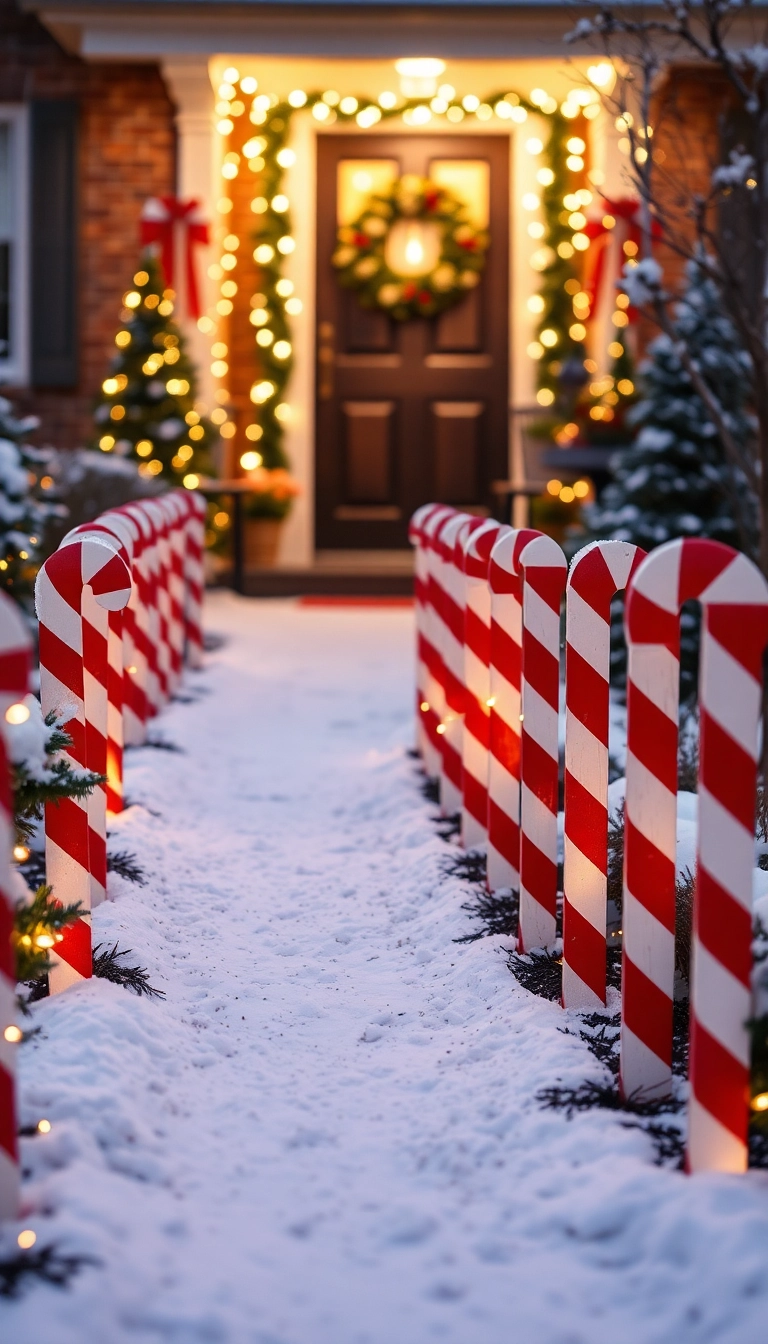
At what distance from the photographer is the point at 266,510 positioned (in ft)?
38.7

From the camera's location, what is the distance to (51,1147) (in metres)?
2.76

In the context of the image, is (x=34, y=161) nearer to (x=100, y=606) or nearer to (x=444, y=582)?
(x=444, y=582)

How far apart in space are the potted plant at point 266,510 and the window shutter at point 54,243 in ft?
5.04

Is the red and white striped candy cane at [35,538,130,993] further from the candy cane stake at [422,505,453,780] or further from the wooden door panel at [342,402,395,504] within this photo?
the wooden door panel at [342,402,395,504]

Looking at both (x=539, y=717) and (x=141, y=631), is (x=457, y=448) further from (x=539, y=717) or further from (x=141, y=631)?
(x=539, y=717)

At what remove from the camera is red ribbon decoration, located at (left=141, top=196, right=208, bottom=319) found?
11.0 meters

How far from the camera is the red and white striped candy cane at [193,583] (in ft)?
27.4

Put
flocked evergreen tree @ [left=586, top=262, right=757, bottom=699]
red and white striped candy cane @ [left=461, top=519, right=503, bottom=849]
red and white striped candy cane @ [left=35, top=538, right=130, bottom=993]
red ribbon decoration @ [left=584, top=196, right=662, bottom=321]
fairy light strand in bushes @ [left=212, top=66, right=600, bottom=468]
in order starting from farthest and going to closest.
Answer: fairy light strand in bushes @ [left=212, top=66, right=600, bottom=468] < red ribbon decoration @ [left=584, top=196, right=662, bottom=321] < flocked evergreen tree @ [left=586, top=262, right=757, bottom=699] < red and white striped candy cane @ [left=461, top=519, right=503, bottom=849] < red and white striped candy cane @ [left=35, top=538, right=130, bottom=993]

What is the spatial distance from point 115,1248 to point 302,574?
933cm

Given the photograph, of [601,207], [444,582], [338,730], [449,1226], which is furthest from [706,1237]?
[601,207]

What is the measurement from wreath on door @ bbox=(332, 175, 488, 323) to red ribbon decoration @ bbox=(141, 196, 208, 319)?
1.21 m

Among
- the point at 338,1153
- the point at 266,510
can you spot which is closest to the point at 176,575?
the point at 266,510

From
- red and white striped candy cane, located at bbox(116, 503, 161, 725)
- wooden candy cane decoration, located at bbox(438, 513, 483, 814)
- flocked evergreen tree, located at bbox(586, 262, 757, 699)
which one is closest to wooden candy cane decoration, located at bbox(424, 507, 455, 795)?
wooden candy cane decoration, located at bbox(438, 513, 483, 814)

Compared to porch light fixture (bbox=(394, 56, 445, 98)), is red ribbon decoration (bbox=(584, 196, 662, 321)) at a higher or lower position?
lower
